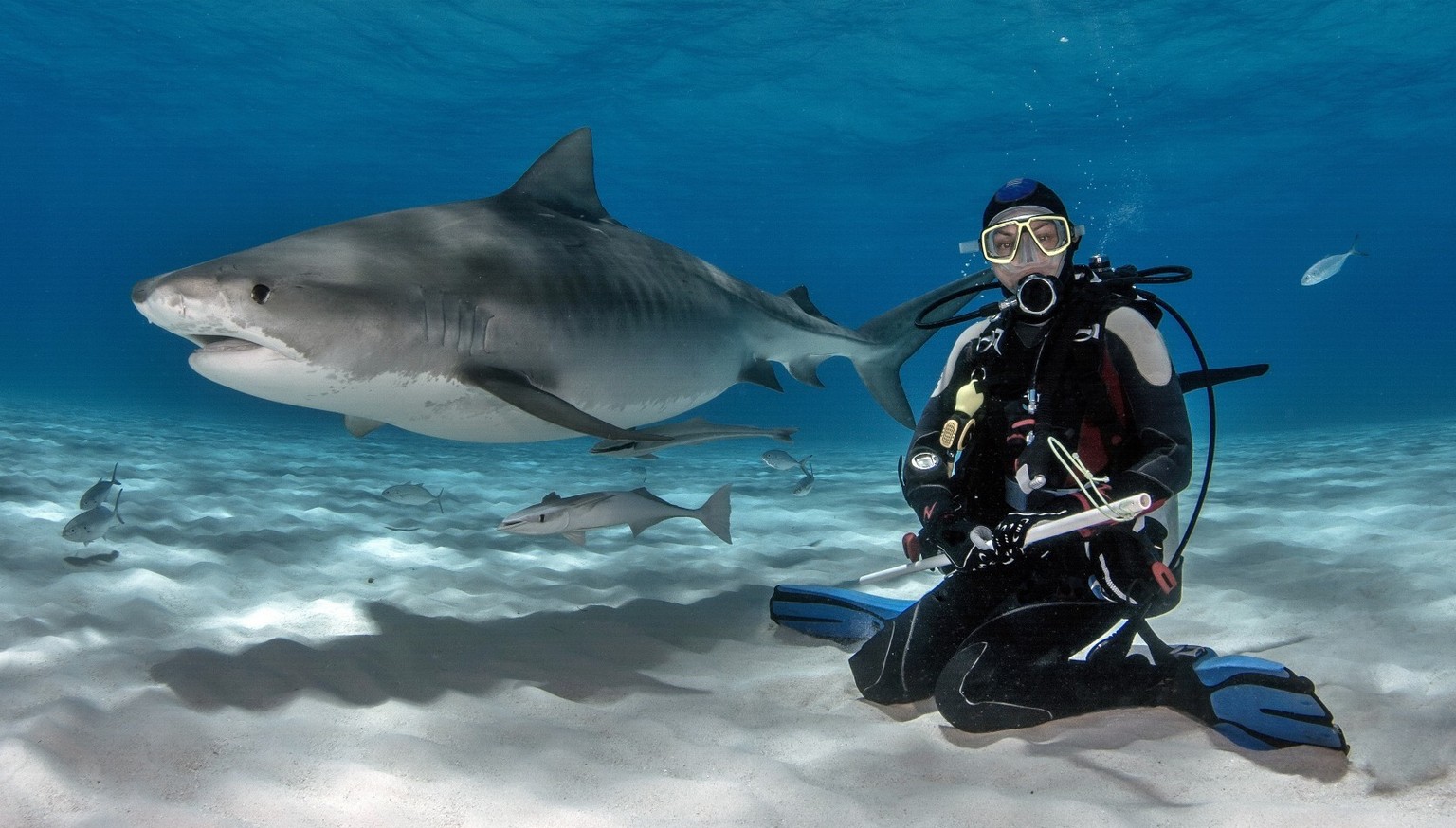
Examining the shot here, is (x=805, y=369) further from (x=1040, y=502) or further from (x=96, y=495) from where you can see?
(x=96, y=495)

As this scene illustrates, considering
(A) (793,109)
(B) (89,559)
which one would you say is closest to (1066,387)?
(B) (89,559)

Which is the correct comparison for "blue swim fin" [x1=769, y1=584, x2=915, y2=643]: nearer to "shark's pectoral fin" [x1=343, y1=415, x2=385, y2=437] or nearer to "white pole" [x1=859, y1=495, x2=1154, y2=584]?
"white pole" [x1=859, y1=495, x2=1154, y2=584]

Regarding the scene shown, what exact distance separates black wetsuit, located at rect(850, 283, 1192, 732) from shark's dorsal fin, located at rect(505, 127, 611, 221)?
2.42 m

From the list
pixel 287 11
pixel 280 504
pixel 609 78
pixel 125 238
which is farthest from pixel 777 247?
pixel 125 238

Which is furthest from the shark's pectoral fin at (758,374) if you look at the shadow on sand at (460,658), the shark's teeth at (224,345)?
the shark's teeth at (224,345)

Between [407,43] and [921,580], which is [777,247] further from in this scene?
[921,580]

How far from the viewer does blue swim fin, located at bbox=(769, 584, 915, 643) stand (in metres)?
4.02

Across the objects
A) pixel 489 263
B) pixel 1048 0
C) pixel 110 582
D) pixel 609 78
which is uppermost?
pixel 609 78

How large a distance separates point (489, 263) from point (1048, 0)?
2127 centimetres

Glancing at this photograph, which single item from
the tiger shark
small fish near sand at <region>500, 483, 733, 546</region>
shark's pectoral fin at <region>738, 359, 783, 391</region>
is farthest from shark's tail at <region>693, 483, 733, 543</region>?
shark's pectoral fin at <region>738, 359, 783, 391</region>

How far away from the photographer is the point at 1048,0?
19984 millimetres

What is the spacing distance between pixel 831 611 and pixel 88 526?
14.5ft

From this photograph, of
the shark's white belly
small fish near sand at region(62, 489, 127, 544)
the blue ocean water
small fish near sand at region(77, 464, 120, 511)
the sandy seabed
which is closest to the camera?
the sandy seabed

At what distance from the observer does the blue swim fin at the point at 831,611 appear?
4.02 m
